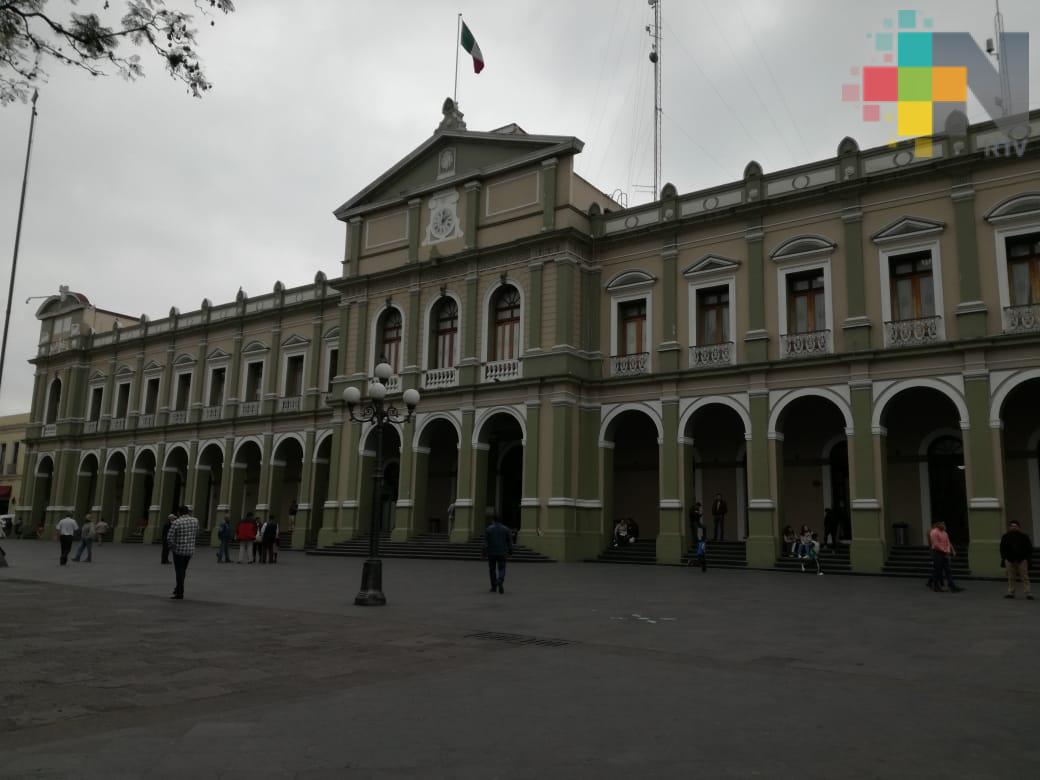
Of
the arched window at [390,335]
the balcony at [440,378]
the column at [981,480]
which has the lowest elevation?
the column at [981,480]

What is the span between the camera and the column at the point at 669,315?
24641 millimetres

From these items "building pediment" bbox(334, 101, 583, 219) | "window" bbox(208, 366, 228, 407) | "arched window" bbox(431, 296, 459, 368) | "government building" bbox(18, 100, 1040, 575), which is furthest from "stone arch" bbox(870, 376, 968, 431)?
"window" bbox(208, 366, 228, 407)

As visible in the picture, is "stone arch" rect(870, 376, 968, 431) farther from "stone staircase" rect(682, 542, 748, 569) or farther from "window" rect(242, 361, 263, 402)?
"window" rect(242, 361, 263, 402)

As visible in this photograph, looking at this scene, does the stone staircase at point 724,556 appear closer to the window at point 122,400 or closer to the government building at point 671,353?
the government building at point 671,353

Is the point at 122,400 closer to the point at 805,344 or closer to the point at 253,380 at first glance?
the point at 253,380

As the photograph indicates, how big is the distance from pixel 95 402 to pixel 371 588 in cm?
3730

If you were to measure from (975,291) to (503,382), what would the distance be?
A: 44.2ft

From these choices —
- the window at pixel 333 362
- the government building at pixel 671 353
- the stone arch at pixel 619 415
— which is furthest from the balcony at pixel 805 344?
the window at pixel 333 362

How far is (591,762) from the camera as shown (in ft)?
15.8

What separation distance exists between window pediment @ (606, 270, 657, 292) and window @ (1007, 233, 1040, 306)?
9.59 metres

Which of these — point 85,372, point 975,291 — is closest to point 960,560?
point 975,291

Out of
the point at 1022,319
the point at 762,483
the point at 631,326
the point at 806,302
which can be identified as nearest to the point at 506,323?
the point at 631,326

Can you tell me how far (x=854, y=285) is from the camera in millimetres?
21703

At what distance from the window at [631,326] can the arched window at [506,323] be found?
11.3ft
